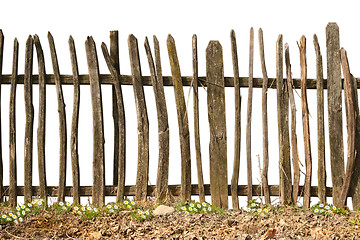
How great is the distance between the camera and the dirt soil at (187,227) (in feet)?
22.5

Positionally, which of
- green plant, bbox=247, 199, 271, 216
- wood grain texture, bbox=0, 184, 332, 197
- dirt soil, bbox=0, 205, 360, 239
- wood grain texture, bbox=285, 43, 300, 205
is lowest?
dirt soil, bbox=0, 205, 360, 239

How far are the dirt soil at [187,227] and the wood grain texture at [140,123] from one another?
1.73ft

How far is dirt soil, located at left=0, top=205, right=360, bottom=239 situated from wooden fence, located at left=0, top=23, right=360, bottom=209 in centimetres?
43

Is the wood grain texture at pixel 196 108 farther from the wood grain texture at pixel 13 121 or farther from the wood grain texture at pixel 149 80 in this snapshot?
the wood grain texture at pixel 13 121

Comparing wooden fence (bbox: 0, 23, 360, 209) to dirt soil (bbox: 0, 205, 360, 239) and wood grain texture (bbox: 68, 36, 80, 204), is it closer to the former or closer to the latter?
wood grain texture (bbox: 68, 36, 80, 204)

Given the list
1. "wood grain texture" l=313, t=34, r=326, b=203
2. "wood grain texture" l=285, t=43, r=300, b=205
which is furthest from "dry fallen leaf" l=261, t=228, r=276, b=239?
"wood grain texture" l=313, t=34, r=326, b=203

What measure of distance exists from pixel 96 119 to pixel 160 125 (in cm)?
87

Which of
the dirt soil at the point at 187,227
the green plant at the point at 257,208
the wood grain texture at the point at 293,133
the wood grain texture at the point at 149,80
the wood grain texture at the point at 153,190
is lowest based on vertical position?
the dirt soil at the point at 187,227

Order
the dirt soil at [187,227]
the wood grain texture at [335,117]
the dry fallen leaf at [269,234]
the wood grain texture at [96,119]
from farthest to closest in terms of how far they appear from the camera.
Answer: the wood grain texture at [335,117] < the wood grain texture at [96,119] < the dirt soil at [187,227] < the dry fallen leaf at [269,234]

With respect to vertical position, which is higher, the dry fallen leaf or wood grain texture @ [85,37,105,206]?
wood grain texture @ [85,37,105,206]

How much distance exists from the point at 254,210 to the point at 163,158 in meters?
1.39

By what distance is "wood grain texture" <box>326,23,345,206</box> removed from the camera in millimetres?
8000

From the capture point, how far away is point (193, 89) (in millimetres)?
7848

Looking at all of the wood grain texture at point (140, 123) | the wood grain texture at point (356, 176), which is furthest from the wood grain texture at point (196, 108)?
the wood grain texture at point (356, 176)
